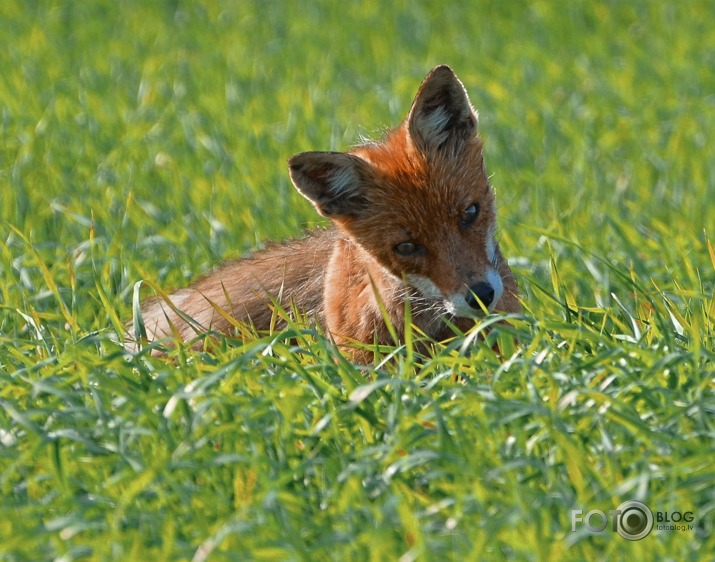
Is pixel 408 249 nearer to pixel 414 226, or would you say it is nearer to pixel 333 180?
pixel 414 226

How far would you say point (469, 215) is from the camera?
5.25 meters

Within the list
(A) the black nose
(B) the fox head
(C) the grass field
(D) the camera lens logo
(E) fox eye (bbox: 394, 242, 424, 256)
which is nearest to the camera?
(D) the camera lens logo

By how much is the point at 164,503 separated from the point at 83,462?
39cm

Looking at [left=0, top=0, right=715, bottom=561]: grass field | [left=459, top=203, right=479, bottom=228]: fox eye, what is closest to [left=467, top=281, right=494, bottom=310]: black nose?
[left=0, top=0, right=715, bottom=561]: grass field

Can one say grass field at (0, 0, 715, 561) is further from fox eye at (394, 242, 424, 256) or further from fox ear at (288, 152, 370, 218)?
fox ear at (288, 152, 370, 218)

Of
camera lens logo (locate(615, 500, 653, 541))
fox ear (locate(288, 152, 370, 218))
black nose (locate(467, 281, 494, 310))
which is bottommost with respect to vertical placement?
camera lens logo (locate(615, 500, 653, 541))

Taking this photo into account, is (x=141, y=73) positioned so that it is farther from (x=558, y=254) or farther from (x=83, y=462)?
(x=83, y=462)

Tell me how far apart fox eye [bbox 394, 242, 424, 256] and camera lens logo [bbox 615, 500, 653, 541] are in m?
1.93

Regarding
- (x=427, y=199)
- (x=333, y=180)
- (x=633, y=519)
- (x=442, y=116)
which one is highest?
(x=442, y=116)

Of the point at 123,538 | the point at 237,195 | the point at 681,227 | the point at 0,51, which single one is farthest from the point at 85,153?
the point at 123,538

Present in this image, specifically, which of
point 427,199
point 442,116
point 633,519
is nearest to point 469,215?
point 427,199

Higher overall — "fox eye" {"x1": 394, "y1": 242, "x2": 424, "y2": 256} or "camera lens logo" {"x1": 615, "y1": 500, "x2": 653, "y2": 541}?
"fox eye" {"x1": 394, "y1": 242, "x2": 424, "y2": 256}

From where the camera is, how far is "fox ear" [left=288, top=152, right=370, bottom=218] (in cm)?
531

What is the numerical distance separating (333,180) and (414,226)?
0.51 m
